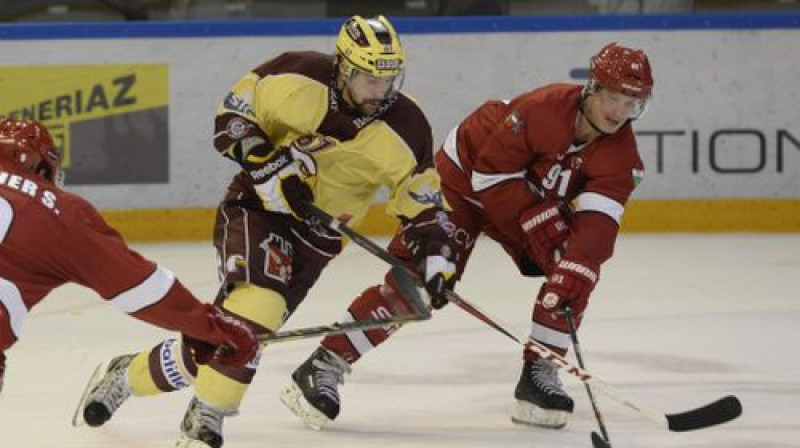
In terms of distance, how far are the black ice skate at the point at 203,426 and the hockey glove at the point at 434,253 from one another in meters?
0.57

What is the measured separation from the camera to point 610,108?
14.0 ft

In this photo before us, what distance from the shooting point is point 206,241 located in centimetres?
749

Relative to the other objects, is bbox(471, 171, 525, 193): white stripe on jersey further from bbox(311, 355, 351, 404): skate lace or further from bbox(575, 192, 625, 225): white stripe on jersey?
bbox(311, 355, 351, 404): skate lace

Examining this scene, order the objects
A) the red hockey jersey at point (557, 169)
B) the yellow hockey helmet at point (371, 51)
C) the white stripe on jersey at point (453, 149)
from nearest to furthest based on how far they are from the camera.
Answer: the yellow hockey helmet at point (371, 51) → the red hockey jersey at point (557, 169) → the white stripe on jersey at point (453, 149)

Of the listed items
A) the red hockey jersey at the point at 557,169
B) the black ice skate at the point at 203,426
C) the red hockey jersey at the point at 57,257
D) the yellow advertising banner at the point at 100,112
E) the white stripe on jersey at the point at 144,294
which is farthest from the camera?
the yellow advertising banner at the point at 100,112

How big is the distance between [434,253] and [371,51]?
19.2 inches

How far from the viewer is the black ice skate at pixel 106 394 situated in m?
4.11

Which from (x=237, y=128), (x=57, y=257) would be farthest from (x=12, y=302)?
(x=237, y=128)

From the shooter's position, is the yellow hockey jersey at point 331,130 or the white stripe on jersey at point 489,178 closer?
the yellow hockey jersey at point 331,130

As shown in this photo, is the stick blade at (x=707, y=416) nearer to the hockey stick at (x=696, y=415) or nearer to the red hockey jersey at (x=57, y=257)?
the hockey stick at (x=696, y=415)

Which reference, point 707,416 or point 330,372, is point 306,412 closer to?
point 330,372

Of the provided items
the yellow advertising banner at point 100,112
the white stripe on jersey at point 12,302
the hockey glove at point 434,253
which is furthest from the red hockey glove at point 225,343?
the yellow advertising banner at point 100,112

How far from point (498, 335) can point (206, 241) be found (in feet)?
7.38

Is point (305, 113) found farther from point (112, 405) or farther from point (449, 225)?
point (112, 405)
